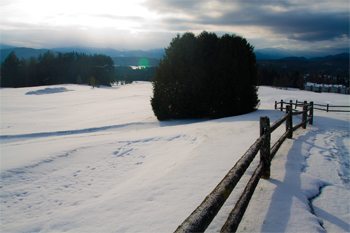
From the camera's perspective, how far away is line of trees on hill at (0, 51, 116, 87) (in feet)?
266

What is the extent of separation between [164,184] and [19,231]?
2990 mm

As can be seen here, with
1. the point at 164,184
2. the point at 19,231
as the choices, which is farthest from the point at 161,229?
the point at 19,231

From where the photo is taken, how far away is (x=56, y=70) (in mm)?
86188

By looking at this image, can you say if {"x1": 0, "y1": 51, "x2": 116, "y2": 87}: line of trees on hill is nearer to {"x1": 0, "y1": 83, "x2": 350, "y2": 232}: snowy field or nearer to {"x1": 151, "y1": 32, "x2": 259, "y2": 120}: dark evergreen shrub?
{"x1": 151, "y1": 32, "x2": 259, "y2": 120}: dark evergreen shrub

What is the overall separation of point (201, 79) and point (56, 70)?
7406 cm

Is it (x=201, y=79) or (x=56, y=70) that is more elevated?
(x=56, y=70)

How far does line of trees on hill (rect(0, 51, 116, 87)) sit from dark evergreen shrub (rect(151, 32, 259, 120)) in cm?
6123

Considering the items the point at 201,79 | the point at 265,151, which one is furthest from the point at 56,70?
the point at 265,151

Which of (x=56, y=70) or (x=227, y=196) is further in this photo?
(x=56, y=70)

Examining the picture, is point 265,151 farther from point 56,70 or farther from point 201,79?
point 56,70

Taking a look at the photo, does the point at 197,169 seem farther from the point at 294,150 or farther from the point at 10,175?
the point at 10,175

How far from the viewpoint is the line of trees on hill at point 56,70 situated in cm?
8100

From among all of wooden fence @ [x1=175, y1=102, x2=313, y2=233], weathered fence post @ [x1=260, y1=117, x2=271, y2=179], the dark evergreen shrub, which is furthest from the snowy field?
the dark evergreen shrub

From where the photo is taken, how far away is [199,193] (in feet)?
20.5
